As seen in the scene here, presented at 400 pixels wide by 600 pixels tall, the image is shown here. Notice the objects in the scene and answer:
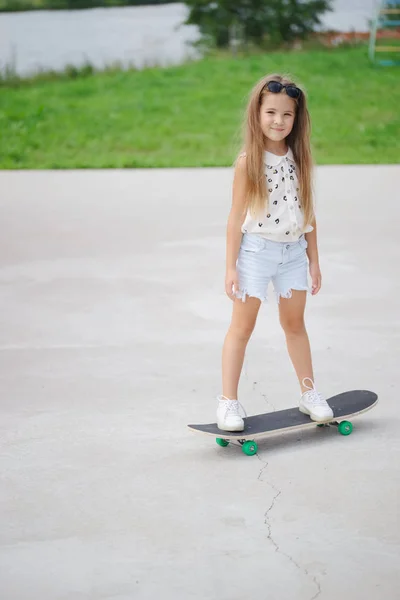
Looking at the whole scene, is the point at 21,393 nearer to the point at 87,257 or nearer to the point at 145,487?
the point at 145,487

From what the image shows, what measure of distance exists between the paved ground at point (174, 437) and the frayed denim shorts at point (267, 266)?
54cm

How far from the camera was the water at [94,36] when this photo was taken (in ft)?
47.8

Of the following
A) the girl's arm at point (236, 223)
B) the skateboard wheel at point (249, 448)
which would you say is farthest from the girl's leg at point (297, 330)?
the skateboard wheel at point (249, 448)

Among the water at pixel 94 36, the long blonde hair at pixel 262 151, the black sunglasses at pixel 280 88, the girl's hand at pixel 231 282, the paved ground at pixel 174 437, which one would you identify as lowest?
the water at pixel 94 36

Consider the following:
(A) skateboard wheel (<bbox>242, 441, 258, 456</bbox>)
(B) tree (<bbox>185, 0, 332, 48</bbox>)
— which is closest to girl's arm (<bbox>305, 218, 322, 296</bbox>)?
(A) skateboard wheel (<bbox>242, 441, 258, 456</bbox>)

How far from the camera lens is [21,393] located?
425 cm

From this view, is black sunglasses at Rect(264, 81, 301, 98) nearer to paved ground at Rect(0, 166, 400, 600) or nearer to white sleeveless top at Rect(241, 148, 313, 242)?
white sleeveless top at Rect(241, 148, 313, 242)

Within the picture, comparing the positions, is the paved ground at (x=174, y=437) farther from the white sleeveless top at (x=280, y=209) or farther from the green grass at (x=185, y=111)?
the green grass at (x=185, y=111)

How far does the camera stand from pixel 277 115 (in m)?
3.56

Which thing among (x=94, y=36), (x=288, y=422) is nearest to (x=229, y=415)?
(x=288, y=422)

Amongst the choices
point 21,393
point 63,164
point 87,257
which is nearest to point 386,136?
point 63,164

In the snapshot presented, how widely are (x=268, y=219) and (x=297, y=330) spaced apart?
0.44 m

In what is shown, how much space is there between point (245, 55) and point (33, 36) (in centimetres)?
310

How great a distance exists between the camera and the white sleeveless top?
357cm
